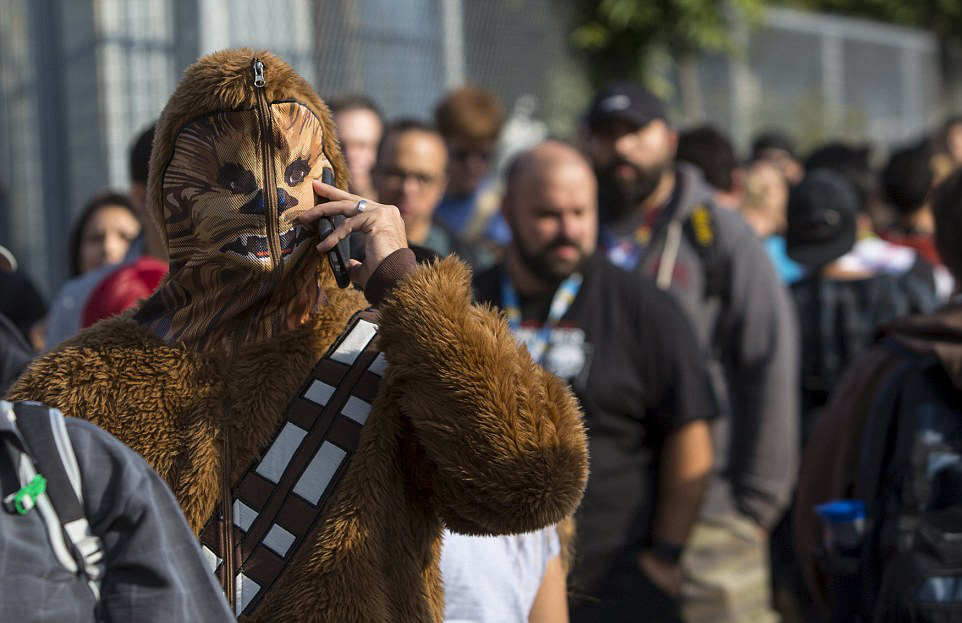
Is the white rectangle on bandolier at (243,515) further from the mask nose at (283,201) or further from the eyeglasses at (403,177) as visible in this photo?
the eyeglasses at (403,177)

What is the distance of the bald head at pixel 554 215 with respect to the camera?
3848 millimetres

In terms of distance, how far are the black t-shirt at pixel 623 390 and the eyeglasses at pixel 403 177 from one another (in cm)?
132

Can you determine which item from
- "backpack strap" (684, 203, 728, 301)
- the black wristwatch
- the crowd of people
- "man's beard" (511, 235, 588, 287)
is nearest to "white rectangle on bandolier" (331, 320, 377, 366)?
the crowd of people

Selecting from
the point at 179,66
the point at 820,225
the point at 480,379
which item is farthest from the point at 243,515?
the point at 179,66

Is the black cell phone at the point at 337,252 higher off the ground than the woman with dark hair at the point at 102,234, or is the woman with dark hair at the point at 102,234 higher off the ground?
the black cell phone at the point at 337,252

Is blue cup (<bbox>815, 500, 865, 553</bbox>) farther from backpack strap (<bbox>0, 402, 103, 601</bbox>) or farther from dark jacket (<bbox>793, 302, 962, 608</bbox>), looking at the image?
backpack strap (<bbox>0, 402, 103, 601</bbox>)

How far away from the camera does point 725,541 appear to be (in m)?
4.45

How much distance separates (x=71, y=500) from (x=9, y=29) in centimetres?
608

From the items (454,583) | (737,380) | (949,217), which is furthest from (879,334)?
(454,583)

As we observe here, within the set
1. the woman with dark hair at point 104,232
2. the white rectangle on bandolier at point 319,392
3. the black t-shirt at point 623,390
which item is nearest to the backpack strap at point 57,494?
the white rectangle on bandolier at point 319,392

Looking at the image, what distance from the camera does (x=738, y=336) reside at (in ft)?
14.8

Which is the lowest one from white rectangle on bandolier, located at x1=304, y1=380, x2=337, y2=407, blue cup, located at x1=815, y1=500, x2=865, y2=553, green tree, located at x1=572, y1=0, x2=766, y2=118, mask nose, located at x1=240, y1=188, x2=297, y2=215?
blue cup, located at x1=815, y1=500, x2=865, y2=553

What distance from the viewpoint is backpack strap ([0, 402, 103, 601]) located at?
59.1 inches

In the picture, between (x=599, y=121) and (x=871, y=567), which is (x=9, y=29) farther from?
(x=871, y=567)
